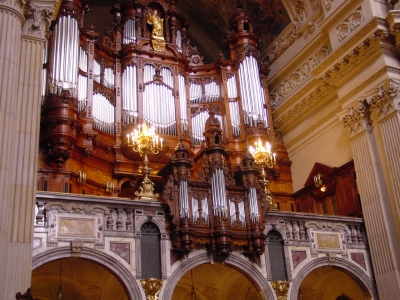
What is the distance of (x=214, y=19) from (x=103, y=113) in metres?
8.55

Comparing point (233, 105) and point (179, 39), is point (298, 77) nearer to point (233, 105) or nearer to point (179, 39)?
point (233, 105)

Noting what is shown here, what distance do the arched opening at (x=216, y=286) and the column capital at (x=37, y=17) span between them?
8.06m

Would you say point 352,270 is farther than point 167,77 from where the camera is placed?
No

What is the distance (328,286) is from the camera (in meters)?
17.5

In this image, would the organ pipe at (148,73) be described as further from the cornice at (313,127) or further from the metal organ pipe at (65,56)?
the cornice at (313,127)

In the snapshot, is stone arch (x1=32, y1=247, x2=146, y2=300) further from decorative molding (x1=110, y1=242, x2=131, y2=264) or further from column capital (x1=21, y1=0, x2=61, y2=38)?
column capital (x1=21, y1=0, x2=61, y2=38)

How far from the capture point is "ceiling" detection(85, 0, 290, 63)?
22469 millimetres

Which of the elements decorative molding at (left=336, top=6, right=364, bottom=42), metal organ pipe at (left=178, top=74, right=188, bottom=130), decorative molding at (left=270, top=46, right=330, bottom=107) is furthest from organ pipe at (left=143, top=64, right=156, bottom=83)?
decorative molding at (left=336, top=6, right=364, bottom=42)

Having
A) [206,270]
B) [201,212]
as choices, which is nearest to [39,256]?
[201,212]

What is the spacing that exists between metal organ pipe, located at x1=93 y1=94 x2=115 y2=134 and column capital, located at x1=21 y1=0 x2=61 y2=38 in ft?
18.5

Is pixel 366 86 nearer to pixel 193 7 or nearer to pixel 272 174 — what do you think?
pixel 272 174

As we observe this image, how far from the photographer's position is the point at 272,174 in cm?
1970

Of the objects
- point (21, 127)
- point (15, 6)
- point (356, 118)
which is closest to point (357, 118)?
point (356, 118)

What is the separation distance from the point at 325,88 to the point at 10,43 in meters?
11.0
